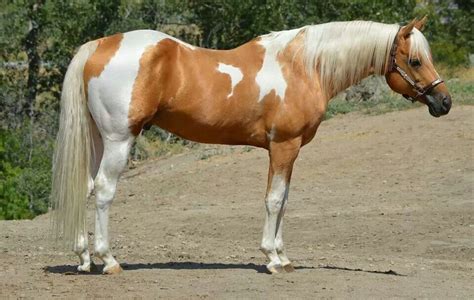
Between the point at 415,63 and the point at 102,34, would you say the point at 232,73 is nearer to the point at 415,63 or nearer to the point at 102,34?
the point at 415,63

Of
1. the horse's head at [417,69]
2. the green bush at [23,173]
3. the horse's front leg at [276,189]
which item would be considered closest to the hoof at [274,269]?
the horse's front leg at [276,189]

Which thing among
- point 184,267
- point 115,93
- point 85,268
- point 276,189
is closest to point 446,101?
point 276,189

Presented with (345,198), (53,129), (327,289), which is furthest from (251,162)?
(327,289)

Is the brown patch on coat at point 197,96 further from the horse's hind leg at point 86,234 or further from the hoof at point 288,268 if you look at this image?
the hoof at point 288,268

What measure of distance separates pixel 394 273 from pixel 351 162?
617 centimetres

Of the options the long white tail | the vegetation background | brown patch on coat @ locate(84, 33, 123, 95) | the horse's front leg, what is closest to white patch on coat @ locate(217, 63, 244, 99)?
the horse's front leg

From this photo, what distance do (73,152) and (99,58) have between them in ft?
2.23

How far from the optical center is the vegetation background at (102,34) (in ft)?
59.8

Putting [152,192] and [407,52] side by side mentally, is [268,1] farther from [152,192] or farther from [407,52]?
[407,52]

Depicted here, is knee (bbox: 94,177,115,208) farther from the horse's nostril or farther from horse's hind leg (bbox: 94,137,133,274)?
the horse's nostril

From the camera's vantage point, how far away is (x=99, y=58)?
7.40 m

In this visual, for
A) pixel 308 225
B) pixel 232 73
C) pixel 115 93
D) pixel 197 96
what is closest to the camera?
pixel 115 93

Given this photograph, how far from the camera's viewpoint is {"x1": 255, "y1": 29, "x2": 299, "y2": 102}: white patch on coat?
7.65 metres

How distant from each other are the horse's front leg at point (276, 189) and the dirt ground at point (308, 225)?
0.17 metres
